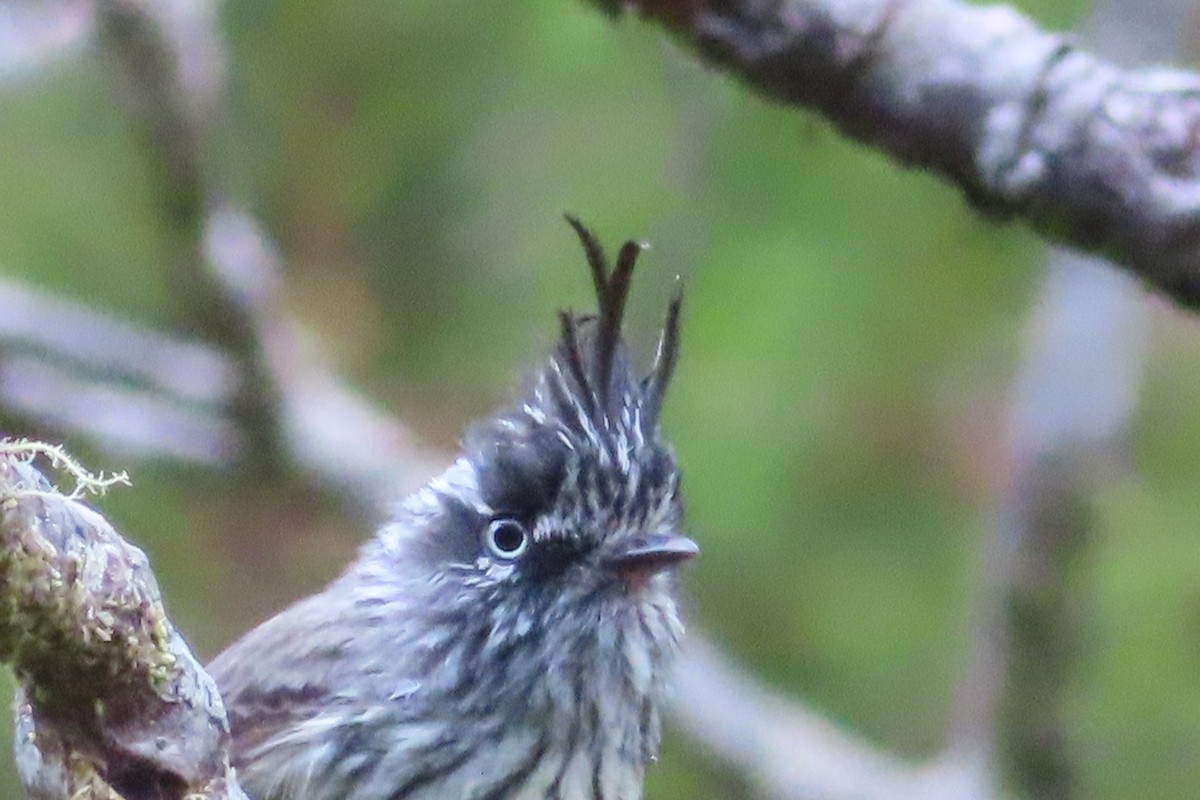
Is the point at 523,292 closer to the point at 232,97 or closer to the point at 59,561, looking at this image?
the point at 232,97

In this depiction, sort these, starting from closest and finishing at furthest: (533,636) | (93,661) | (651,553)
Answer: (93,661)
(651,553)
(533,636)

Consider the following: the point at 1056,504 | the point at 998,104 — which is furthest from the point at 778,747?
the point at 998,104

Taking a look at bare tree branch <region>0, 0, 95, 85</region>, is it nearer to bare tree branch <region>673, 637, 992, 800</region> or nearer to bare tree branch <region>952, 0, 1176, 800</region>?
bare tree branch <region>673, 637, 992, 800</region>

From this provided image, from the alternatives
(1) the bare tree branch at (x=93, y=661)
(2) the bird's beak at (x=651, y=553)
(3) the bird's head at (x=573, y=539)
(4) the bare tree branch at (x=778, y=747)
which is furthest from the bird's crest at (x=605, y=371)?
(4) the bare tree branch at (x=778, y=747)

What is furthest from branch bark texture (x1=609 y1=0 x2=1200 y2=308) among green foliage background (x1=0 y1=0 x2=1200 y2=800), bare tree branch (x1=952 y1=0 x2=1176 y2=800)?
green foliage background (x1=0 y1=0 x2=1200 y2=800)

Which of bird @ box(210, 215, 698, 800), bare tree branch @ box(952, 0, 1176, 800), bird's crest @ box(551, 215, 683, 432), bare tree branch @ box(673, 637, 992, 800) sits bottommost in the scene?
bird @ box(210, 215, 698, 800)

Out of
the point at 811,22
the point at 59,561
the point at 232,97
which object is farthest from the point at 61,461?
the point at 232,97

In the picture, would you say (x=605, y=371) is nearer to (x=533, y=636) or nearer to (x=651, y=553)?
(x=651, y=553)
